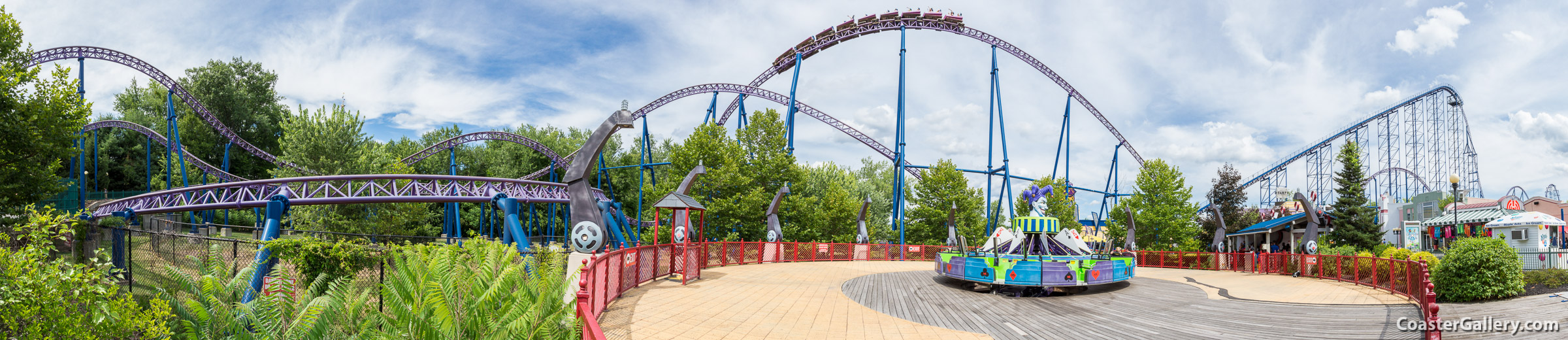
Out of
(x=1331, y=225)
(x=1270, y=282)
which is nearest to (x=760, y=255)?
(x=1270, y=282)

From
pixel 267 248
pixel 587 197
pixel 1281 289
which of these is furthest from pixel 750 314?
pixel 1281 289

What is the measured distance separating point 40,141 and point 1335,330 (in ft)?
74.7

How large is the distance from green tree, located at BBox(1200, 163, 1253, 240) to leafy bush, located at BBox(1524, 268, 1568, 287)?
23240 mm

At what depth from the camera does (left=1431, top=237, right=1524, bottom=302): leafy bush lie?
11.3 metres

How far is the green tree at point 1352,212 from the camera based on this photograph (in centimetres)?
3133

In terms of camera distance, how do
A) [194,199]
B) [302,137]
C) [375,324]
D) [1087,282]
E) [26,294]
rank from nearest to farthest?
[26,294] → [375,324] → [1087,282] → [194,199] → [302,137]

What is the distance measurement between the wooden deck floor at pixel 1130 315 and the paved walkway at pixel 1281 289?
64cm

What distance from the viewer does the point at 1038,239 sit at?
15797mm

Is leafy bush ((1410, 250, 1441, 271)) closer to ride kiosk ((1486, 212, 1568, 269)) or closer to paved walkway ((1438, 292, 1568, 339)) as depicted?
paved walkway ((1438, 292, 1568, 339))

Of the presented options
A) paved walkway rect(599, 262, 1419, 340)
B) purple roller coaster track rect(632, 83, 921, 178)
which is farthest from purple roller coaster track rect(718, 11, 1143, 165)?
paved walkway rect(599, 262, 1419, 340)

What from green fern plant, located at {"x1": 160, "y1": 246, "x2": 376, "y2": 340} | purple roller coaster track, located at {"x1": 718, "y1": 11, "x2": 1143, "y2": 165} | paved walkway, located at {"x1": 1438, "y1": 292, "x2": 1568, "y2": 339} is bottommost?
paved walkway, located at {"x1": 1438, "y1": 292, "x2": 1568, "y2": 339}

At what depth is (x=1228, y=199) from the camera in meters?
38.0

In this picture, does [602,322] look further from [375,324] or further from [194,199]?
[194,199]

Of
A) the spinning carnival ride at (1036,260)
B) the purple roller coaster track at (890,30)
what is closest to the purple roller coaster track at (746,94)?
the purple roller coaster track at (890,30)
